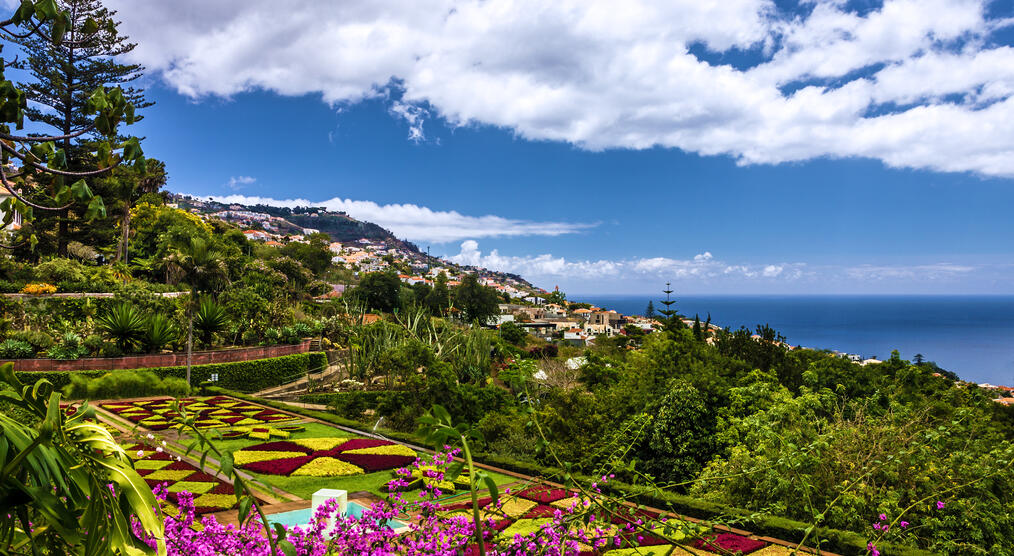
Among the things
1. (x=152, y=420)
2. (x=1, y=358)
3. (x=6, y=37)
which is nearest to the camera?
(x=6, y=37)

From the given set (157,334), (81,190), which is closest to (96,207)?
(81,190)

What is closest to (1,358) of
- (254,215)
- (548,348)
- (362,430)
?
(362,430)

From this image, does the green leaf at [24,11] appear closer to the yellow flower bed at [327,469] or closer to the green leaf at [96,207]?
the green leaf at [96,207]

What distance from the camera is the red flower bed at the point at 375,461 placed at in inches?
402

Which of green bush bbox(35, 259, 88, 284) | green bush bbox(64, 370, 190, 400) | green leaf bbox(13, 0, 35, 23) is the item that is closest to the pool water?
green leaf bbox(13, 0, 35, 23)

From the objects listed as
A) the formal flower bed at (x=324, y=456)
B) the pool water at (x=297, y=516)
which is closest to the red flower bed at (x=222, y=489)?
the formal flower bed at (x=324, y=456)

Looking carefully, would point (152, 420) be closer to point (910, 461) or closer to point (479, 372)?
point (479, 372)

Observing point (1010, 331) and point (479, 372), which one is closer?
point (479, 372)

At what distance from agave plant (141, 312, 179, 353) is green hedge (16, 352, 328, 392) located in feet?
3.54

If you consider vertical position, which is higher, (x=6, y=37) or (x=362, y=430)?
(x=6, y=37)

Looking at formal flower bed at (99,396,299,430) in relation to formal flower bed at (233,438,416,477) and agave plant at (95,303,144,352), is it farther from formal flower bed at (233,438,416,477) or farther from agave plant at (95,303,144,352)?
agave plant at (95,303,144,352)

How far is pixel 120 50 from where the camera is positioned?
30.6 m

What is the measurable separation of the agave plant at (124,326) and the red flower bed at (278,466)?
36.7 ft

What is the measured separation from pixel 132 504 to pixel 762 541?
23.7ft
